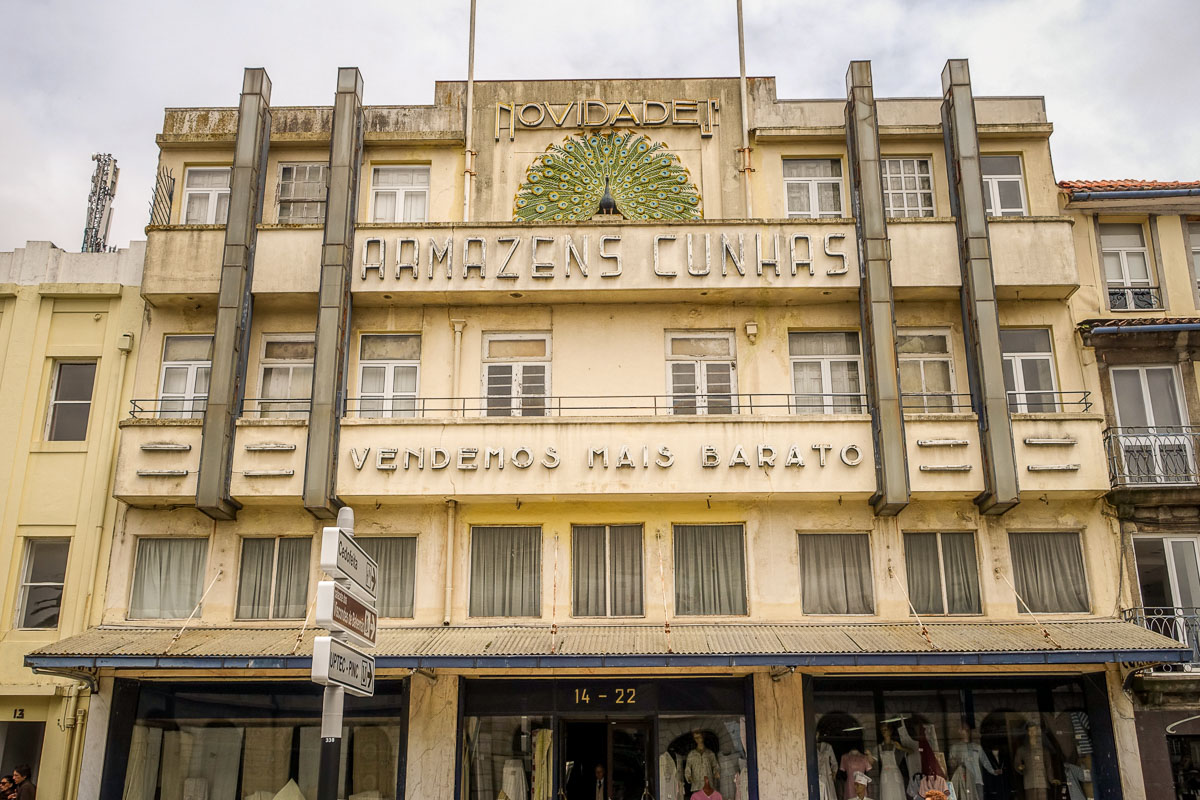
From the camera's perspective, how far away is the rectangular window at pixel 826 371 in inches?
787

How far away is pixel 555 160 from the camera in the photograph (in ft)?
70.3

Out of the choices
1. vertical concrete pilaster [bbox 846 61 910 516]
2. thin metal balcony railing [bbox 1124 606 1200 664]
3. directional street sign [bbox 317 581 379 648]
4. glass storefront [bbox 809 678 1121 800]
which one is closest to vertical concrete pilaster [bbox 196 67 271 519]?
directional street sign [bbox 317 581 379 648]

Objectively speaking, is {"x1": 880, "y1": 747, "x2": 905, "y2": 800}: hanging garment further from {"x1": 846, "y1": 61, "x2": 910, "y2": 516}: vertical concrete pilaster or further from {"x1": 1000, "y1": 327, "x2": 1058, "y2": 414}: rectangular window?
{"x1": 1000, "y1": 327, "x2": 1058, "y2": 414}: rectangular window

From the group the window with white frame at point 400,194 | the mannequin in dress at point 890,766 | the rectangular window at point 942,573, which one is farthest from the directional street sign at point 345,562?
the window with white frame at point 400,194

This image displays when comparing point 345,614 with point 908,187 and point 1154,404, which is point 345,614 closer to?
point 908,187

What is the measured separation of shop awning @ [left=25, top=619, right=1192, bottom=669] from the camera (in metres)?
16.4

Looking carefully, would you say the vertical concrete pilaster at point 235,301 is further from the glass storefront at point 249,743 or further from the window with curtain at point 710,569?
the window with curtain at point 710,569

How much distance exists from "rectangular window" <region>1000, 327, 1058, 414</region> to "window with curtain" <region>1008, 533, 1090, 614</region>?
8.02ft

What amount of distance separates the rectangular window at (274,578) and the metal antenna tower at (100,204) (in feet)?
27.5

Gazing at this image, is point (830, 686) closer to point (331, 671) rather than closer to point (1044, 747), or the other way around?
point (1044, 747)

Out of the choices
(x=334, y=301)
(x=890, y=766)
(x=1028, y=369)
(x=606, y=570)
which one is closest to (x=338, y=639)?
(x=606, y=570)

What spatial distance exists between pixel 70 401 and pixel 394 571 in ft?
24.1

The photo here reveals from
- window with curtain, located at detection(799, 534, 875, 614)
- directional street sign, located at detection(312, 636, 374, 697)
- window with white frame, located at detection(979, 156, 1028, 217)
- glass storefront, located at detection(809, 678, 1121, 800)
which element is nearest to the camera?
directional street sign, located at detection(312, 636, 374, 697)

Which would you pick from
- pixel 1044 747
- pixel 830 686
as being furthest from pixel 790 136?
pixel 1044 747
